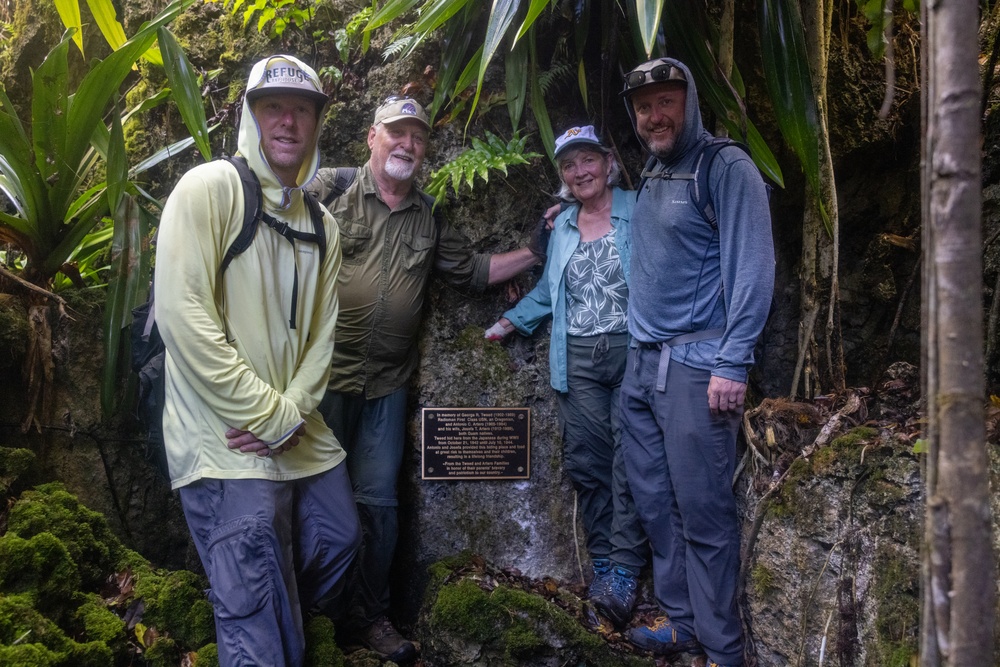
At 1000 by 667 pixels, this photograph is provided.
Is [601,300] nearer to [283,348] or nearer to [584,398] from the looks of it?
[584,398]

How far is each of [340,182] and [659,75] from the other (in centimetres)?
171

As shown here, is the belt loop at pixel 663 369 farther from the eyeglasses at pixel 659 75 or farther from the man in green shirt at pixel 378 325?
the man in green shirt at pixel 378 325

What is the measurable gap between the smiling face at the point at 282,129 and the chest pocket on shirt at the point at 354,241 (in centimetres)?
85

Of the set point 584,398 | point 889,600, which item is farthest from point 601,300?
point 889,600

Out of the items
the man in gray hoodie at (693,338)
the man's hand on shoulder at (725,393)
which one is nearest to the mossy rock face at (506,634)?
the man in gray hoodie at (693,338)

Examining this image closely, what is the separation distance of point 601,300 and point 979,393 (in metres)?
2.80

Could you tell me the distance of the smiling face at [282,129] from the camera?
116 inches

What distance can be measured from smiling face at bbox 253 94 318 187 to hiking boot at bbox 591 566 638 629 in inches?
99.4

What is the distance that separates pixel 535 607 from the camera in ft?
12.0

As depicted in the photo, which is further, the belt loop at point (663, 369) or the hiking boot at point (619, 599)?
the hiking boot at point (619, 599)

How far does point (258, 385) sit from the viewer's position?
2746mm

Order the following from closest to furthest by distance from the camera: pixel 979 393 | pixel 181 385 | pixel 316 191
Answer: pixel 979 393 → pixel 181 385 → pixel 316 191

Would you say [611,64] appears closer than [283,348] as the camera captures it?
No

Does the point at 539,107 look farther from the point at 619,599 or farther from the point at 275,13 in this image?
the point at 619,599
